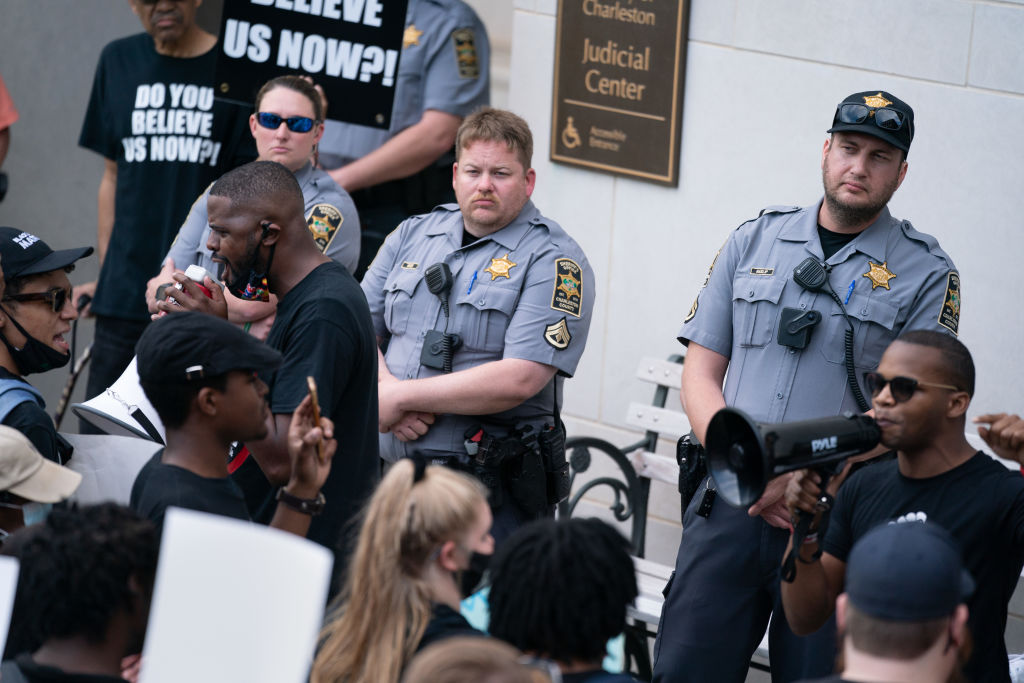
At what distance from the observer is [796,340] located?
4.05 m

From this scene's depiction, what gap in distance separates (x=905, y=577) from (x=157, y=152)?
4.57m

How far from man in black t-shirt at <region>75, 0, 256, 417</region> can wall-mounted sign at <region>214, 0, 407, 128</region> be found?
556 millimetres

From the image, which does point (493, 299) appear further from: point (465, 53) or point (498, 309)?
point (465, 53)

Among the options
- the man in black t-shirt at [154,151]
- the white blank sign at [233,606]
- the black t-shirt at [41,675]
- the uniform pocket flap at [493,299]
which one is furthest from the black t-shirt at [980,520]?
the man in black t-shirt at [154,151]

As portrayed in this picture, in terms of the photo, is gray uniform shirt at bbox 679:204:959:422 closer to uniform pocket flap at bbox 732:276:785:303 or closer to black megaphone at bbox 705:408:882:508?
uniform pocket flap at bbox 732:276:785:303

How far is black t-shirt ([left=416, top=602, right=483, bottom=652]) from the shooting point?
2662 millimetres

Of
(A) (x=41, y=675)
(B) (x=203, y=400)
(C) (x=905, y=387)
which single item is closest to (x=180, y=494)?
(B) (x=203, y=400)

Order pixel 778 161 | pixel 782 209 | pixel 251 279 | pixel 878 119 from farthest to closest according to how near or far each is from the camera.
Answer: pixel 778 161 → pixel 782 209 → pixel 878 119 → pixel 251 279

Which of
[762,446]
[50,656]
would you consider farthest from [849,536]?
[50,656]

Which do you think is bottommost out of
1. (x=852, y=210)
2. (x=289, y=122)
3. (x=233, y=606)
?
(x=233, y=606)

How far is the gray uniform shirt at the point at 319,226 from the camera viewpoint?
4945 mm

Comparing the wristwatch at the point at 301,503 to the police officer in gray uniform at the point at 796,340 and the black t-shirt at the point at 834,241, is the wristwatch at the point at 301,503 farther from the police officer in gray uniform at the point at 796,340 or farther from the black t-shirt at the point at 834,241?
the black t-shirt at the point at 834,241

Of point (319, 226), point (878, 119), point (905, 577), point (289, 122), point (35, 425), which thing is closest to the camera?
point (905, 577)

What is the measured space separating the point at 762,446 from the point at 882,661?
95 centimetres
